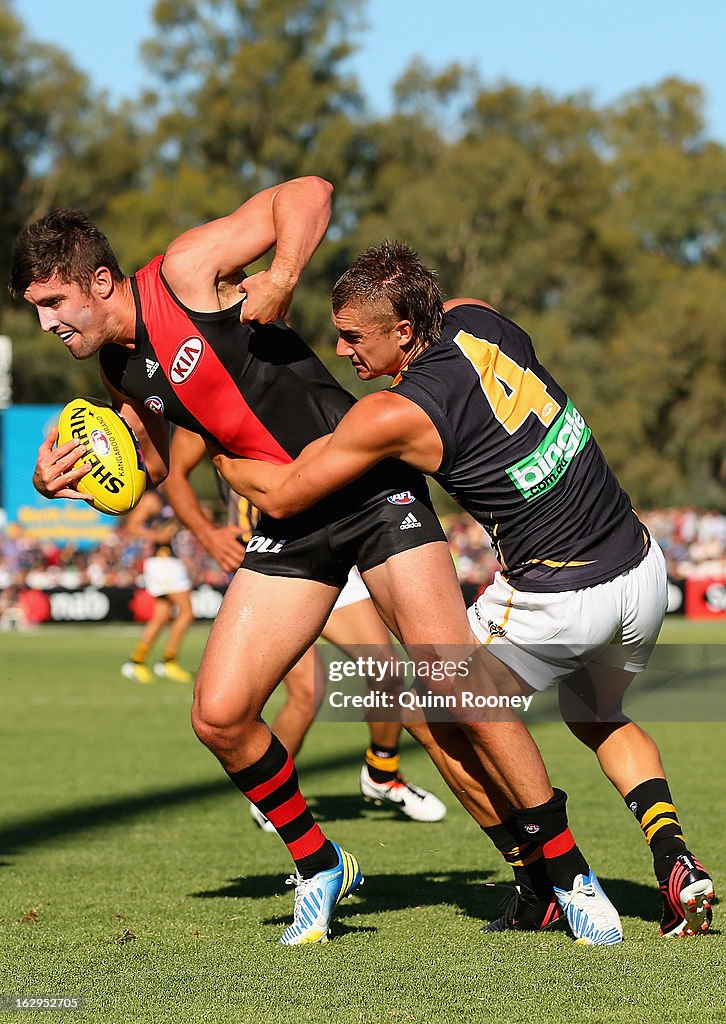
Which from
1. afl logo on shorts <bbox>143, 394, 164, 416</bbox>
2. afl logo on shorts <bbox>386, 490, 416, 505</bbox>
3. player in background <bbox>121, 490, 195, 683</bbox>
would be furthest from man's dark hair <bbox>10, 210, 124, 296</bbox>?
player in background <bbox>121, 490, 195, 683</bbox>

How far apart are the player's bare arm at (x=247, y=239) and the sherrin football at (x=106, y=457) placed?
63 cm

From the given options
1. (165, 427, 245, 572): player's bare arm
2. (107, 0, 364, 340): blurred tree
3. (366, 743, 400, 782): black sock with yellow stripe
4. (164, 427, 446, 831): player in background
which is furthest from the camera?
(107, 0, 364, 340): blurred tree

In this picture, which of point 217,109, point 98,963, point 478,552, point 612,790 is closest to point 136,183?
point 217,109

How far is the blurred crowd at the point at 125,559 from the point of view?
92.0ft

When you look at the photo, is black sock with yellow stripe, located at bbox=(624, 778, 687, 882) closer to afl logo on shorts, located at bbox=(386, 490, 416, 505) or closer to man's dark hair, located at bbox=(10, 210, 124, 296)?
afl logo on shorts, located at bbox=(386, 490, 416, 505)

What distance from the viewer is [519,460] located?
181 inches

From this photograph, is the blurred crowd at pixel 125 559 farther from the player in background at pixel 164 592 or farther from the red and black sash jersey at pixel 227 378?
the red and black sash jersey at pixel 227 378

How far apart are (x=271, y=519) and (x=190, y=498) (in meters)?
2.08

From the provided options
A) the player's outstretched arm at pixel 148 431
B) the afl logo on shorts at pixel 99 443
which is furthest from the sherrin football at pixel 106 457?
the player's outstretched arm at pixel 148 431

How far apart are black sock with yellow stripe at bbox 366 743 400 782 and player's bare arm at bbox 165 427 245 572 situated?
1.40 m

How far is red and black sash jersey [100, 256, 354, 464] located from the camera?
496 cm

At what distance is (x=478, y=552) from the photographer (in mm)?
29766

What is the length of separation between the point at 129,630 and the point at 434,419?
21585 millimetres

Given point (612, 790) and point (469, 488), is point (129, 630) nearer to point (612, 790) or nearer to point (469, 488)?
point (612, 790)
